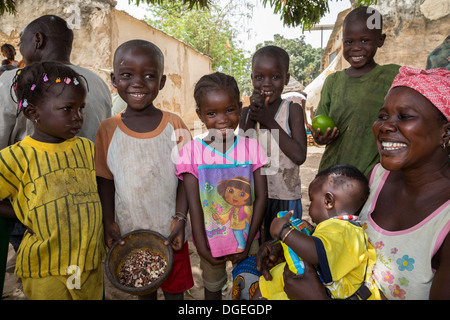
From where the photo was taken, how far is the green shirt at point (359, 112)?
7.16 ft

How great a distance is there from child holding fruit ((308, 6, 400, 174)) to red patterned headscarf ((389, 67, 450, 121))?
34.2 inches

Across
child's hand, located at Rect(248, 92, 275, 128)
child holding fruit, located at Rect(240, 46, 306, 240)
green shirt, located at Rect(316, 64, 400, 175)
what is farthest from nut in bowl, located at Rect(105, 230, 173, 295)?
green shirt, located at Rect(316, 64, 400, 175)

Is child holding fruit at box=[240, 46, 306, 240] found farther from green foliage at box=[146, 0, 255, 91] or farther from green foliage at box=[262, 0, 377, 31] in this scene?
green foliage at box=[146, 0, 255, 91]

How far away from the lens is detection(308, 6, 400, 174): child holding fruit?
2188mm

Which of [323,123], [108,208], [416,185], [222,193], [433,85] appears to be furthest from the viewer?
[323,123]

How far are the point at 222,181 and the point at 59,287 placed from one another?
109 centimetres

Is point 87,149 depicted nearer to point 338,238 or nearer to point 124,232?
point 124,232

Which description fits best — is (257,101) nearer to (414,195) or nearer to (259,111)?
(259,111)

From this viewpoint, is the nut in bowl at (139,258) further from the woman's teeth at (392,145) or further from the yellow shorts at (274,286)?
the woman's teeth at (392,145)

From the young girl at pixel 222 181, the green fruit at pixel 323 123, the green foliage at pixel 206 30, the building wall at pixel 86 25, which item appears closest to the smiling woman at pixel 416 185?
the young girl at pixel 222 181

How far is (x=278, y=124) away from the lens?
2.20 meters

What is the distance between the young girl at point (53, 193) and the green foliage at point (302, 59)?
35191 mm

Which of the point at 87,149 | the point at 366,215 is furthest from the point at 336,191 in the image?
the point at 87,149

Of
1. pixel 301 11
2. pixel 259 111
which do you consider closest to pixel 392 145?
pixel 259 111
